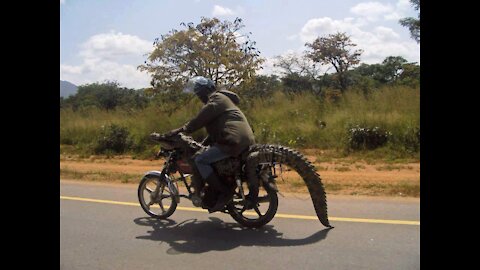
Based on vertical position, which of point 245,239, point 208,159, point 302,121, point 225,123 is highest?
point 302,121

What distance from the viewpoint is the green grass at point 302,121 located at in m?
12.4

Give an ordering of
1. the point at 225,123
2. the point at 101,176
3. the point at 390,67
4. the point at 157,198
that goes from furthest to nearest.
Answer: the point at 390,67 < the point at 101,176 < the point at 157,198 < the point at 225,123

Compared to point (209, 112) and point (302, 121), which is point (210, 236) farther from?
point (302, 121)

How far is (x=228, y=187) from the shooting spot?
5570 millimetres

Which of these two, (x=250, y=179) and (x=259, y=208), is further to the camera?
(x=259, y=208)

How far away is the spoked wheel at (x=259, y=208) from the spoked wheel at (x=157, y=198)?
0.85 meters

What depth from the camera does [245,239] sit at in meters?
5.23

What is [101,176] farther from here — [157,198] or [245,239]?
[245,239]

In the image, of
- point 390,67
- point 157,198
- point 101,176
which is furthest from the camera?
point 390,67

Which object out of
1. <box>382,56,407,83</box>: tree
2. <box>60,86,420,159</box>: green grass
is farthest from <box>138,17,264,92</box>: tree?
<box>382,56,407,83</box>: tree

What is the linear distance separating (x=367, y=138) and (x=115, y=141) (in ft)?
26.1

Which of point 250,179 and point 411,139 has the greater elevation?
point 411,139

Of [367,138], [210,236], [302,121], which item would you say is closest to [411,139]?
[367,138]
